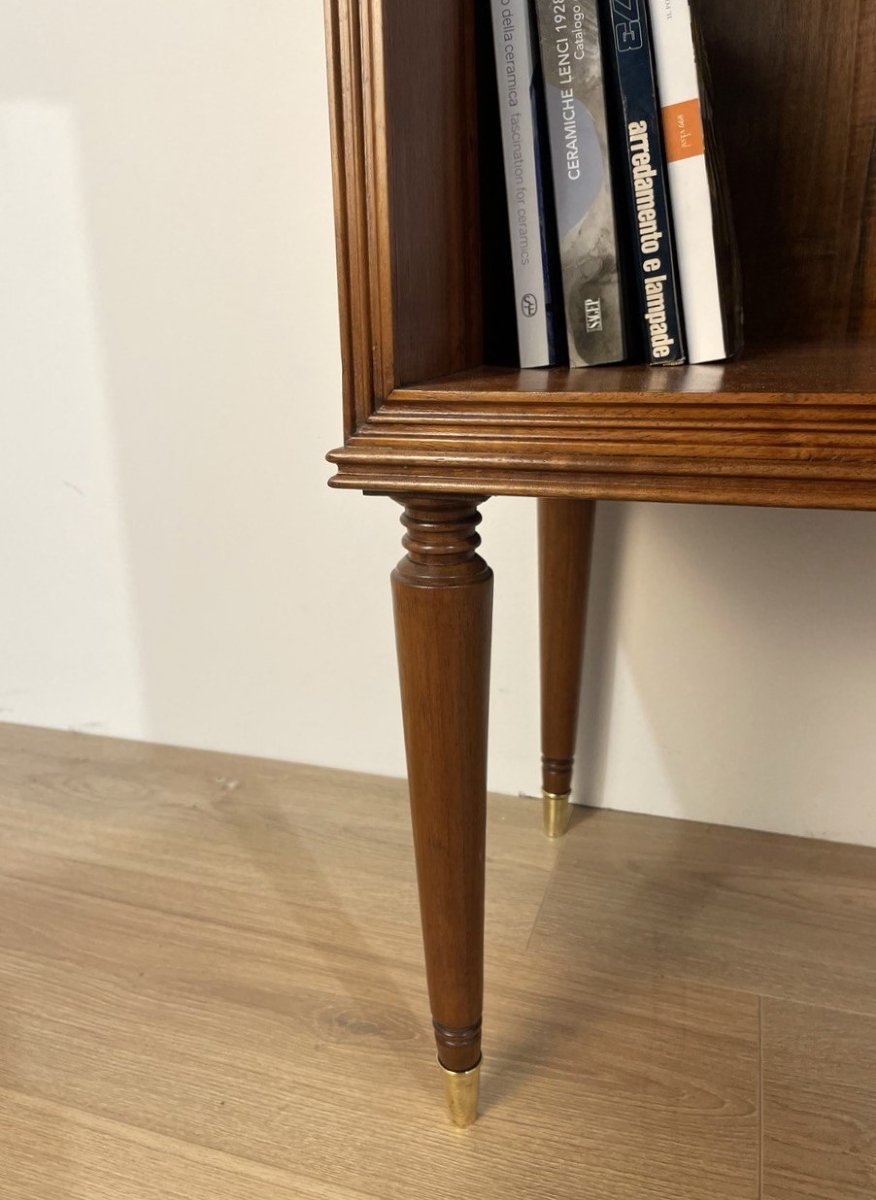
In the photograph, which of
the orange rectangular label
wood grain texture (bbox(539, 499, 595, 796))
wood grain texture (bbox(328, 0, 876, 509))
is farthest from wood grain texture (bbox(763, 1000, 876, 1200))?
the orange rectangular label

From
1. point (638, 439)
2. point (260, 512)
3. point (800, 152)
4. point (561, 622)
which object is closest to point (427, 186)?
point (638, 439)

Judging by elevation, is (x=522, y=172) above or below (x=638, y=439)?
above

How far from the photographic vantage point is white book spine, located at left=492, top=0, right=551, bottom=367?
0.54 metres

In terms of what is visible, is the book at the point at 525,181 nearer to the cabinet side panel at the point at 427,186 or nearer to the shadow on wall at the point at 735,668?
the cabinet side panel at the point at 427,186

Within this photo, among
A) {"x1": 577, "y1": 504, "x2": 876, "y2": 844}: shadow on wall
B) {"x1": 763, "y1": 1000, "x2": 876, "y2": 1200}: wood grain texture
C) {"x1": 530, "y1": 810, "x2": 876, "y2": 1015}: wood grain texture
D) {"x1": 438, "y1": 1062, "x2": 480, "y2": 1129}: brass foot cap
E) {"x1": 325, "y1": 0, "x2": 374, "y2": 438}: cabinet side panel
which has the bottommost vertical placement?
{"x1": 763, "y1": 1000, "x2": 876, "y2": 1200}: wood grain texture

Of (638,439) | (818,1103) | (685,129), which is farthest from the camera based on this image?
(818,1103)

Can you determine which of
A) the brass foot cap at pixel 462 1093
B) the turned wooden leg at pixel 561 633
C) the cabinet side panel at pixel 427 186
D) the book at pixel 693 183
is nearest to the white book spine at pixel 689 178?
the book at pixel 693 183

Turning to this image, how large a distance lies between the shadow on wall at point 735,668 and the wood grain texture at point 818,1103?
262 mm

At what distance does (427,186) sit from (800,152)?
0.34 meters

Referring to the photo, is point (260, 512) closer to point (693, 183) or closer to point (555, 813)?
point (555, 813)

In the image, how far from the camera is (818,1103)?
25.0 inches

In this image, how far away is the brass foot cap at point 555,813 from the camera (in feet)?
3.05

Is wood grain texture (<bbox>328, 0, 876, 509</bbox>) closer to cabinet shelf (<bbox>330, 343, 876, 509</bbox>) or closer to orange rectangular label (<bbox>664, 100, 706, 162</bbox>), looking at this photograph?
cabinet shelf (<bbox>330, 343, 876, 509</bbox>)

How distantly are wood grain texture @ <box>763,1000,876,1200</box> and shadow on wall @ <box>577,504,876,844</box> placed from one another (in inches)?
10.3
